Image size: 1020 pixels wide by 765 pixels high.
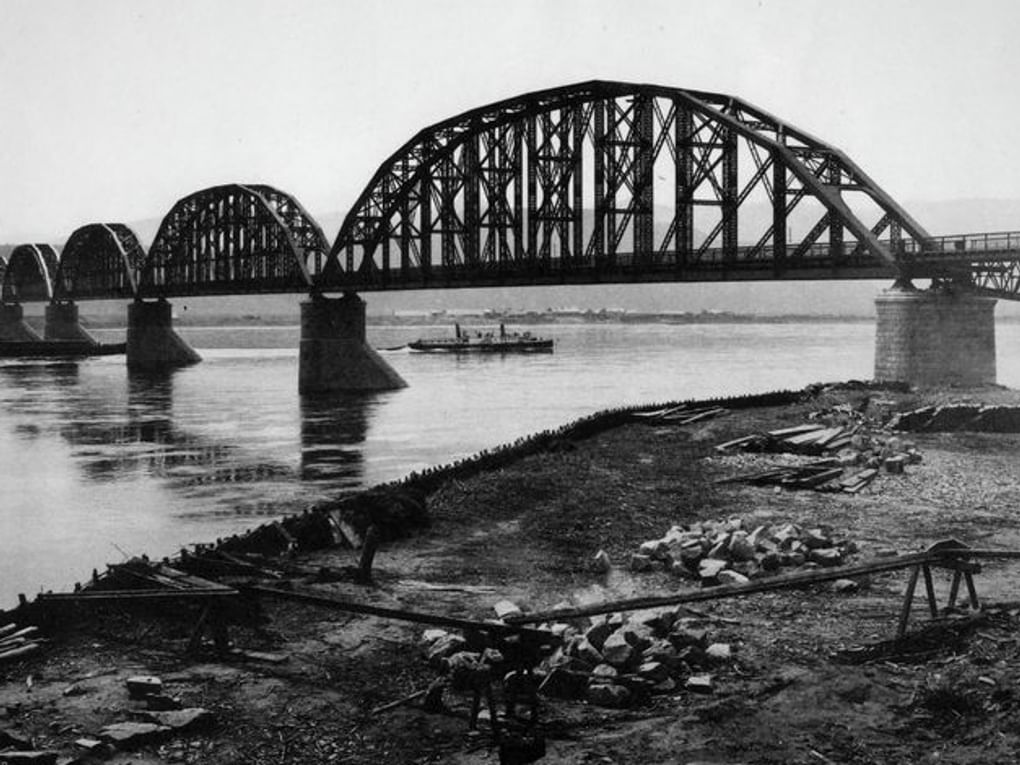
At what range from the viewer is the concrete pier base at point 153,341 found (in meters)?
121

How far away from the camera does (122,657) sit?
1453cm

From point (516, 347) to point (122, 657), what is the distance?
483 feet

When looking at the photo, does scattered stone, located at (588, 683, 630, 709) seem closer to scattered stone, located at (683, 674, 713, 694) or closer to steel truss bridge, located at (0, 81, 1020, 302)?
scattered stone, located at (683, 674, 713, 694)

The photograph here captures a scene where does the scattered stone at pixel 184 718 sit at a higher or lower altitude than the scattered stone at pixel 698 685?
lower

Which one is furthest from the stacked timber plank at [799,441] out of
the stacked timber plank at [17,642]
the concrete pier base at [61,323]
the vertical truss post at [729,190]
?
the concrete pier base at [61,323]

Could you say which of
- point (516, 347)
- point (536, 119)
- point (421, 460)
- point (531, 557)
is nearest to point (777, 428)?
point (421, 460)

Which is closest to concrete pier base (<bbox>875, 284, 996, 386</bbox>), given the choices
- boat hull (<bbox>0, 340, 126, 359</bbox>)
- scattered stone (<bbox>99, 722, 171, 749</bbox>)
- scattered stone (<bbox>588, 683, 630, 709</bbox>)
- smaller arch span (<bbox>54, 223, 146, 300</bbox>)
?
scattered stone (<bbox>588, 683, 630, 709</bbox>)

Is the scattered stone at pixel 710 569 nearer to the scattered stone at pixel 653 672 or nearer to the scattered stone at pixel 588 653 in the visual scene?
the scattered stone at pixel 588 653

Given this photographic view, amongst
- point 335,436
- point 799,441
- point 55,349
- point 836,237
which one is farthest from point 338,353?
point 55,349

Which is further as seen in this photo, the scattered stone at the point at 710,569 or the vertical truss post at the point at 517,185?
the vertical truss post at the point at 517,185

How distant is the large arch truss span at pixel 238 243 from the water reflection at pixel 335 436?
2009 cm

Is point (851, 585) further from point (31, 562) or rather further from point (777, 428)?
point (777, 428)

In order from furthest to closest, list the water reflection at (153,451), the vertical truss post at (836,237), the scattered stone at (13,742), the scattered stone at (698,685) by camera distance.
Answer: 1. the vertical truss post at (836,237)
2. the water reflection at (153,451)
3. the scattered stone at (698,685)
4. the scattered stone at (13,742)

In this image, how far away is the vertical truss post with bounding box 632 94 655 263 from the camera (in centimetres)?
6938
